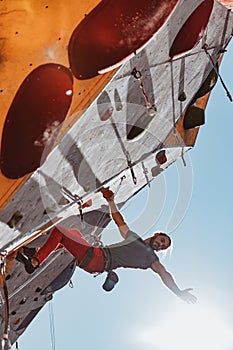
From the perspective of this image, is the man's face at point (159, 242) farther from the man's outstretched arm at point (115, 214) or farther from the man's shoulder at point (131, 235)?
the man's outstretched arm at point (115, 214)

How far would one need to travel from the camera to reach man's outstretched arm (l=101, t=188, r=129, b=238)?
19.9 feet

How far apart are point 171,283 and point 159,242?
0.45 meters

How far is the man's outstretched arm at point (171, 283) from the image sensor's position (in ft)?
18.5

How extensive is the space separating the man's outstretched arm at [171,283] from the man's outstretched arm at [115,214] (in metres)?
0.50

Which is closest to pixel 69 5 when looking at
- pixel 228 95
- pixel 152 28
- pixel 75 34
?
pixel 75 34

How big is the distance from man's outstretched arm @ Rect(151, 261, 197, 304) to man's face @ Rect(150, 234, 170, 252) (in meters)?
0.18

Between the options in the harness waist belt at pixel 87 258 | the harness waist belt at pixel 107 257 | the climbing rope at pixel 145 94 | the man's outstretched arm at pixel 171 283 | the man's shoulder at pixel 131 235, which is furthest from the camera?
the harness waist belt at pixel 107 257

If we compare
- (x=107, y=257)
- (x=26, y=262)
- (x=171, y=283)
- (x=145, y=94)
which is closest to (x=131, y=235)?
(x=107, y=257)

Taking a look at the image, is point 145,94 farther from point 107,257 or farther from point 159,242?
point 107,257

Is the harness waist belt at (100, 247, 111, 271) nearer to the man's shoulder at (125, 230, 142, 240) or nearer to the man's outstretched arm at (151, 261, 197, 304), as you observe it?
the man's shoulder at (125, 230, 142, 240)

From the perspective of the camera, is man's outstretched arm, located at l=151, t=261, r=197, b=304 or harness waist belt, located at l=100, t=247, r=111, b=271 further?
harness waist belt, located at l=100, t=247, r=111, b=271

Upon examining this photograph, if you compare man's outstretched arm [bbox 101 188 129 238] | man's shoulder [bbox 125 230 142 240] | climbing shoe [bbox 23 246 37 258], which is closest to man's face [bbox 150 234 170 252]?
man's shoulder [bbox 125 230 142 240]

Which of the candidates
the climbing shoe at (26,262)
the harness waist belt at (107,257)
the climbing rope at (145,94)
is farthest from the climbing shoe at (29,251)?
the climbing rope at (145,94)

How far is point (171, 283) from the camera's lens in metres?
5.93
